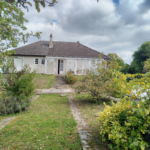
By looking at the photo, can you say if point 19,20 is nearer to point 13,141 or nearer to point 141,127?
point 13,141

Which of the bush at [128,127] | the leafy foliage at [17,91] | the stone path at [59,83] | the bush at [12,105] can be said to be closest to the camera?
the bush at [128,127]

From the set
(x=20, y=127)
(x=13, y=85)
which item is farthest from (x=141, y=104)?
(x=13, y=85)

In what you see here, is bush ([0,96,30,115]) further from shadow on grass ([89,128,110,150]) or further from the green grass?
shadow on grass ([89,128,110,150])

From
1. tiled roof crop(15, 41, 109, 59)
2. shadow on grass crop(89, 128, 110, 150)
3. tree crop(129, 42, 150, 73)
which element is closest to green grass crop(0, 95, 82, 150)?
shadow on grass crop(89, 128, 110, 150)

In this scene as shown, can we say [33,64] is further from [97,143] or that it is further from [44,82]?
[97,143]

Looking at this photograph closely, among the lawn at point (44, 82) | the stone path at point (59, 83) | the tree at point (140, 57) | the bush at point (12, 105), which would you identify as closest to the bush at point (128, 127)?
the bush at point (12, 105)

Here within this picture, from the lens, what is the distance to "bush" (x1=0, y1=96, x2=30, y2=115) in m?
7.22

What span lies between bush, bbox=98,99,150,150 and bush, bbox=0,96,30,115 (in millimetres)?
5437

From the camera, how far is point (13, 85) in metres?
8.09

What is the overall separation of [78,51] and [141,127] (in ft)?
75.7

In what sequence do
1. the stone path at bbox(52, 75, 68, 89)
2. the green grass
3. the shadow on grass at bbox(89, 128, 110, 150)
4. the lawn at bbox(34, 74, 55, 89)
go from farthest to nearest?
1. the stone path at bbox(52, 75, 68, 89)
2. the lawn at bbox(34, 74, 55, 89)
3. the green grass
4. the shadow on grass at bbox(89, 128, 110, 150)

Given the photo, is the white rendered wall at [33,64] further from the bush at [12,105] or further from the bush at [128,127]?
the bush at [128,127]

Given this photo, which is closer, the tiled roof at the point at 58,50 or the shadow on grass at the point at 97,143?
the shadow on grass at the point at 97,143

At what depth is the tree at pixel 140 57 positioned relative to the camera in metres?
28.9
